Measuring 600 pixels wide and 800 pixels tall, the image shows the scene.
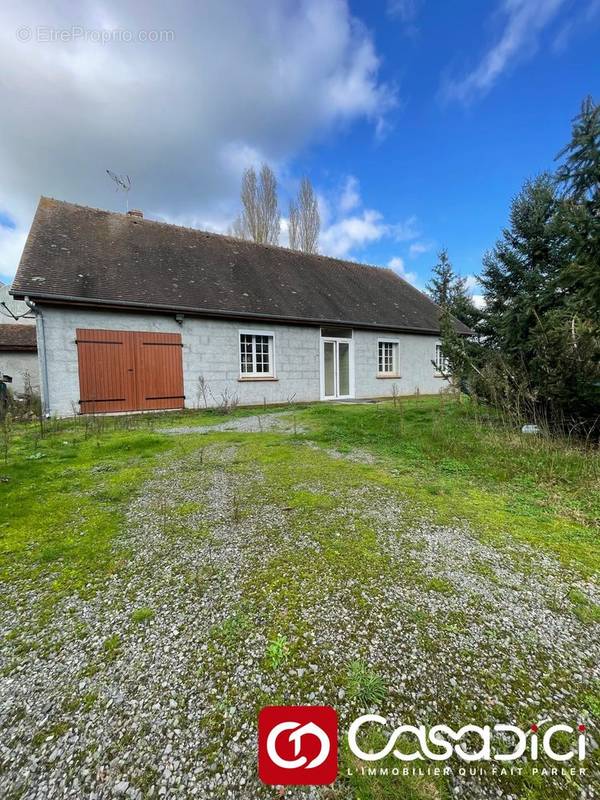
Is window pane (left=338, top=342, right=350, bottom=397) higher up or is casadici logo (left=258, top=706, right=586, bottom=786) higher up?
window pane (left=338, top=342, right=350, bottom=397)

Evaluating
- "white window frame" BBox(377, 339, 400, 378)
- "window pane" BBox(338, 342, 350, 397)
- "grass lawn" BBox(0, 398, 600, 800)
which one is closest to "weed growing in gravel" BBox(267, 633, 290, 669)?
"grass lawn" BBox(0, 398, 600, 800)

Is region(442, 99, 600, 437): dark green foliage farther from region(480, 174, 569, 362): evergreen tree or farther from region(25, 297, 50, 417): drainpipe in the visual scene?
region(25, 297, 50, 417): drainpipe

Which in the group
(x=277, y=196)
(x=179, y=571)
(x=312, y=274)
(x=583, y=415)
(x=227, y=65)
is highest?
(x=277, y=196)

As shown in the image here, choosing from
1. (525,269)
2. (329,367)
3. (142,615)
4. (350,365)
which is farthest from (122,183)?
(142,615)

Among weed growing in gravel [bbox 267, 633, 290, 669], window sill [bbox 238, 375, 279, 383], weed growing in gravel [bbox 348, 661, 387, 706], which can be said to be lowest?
weed growing in gravel [bbox 348, 661, 387, 706]

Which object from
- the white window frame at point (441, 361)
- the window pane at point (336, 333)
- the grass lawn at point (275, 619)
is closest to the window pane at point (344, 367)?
the window pane at point (336, 333)

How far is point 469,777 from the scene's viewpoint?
3.69 ft

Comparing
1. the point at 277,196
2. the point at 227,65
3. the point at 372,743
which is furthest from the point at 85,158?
the point at 372,743

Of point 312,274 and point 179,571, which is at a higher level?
point 312,274

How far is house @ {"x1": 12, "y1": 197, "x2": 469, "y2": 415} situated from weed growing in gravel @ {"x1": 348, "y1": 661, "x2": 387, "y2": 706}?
904cm

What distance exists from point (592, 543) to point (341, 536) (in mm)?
1874

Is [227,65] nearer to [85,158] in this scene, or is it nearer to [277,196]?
[85,158]

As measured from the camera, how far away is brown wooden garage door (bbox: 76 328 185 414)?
8633mm

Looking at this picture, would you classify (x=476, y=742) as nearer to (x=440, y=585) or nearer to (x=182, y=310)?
(x=440, y=585)
